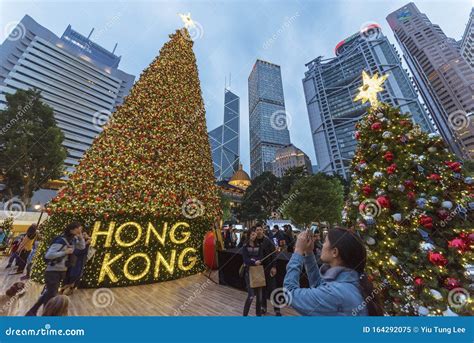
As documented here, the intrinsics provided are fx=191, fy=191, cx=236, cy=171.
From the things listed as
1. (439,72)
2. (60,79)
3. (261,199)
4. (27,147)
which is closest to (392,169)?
(27,147)

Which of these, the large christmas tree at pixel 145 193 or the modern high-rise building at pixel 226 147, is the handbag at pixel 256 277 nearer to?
the large christmas tree at pixel 145 193

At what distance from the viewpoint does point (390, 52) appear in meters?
87.2

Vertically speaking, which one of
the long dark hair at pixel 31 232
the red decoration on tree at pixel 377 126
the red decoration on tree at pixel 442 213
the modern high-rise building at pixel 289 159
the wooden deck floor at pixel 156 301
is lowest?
the wooden deck floor at pixel 156 301

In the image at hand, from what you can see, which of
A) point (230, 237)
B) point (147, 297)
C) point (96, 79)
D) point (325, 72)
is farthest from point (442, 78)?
point (96, 79)

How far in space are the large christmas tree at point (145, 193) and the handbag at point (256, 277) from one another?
3325 millimetres

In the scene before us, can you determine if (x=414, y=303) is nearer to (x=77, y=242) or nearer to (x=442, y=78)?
(x=77, y=242)

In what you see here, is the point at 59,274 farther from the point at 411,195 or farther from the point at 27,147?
the point at 27,147

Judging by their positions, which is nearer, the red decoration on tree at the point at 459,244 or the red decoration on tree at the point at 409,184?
the red decoration on tree at the point at 459,244

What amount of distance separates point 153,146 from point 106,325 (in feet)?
16.7

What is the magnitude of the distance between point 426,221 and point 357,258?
8.64 ft

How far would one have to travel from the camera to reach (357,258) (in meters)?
1.29

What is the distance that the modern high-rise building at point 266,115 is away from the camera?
110 meters

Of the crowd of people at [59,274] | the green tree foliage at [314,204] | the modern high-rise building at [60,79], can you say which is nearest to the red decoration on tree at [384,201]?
the crowd of people at [59,274]

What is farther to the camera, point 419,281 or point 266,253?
point 266,253
